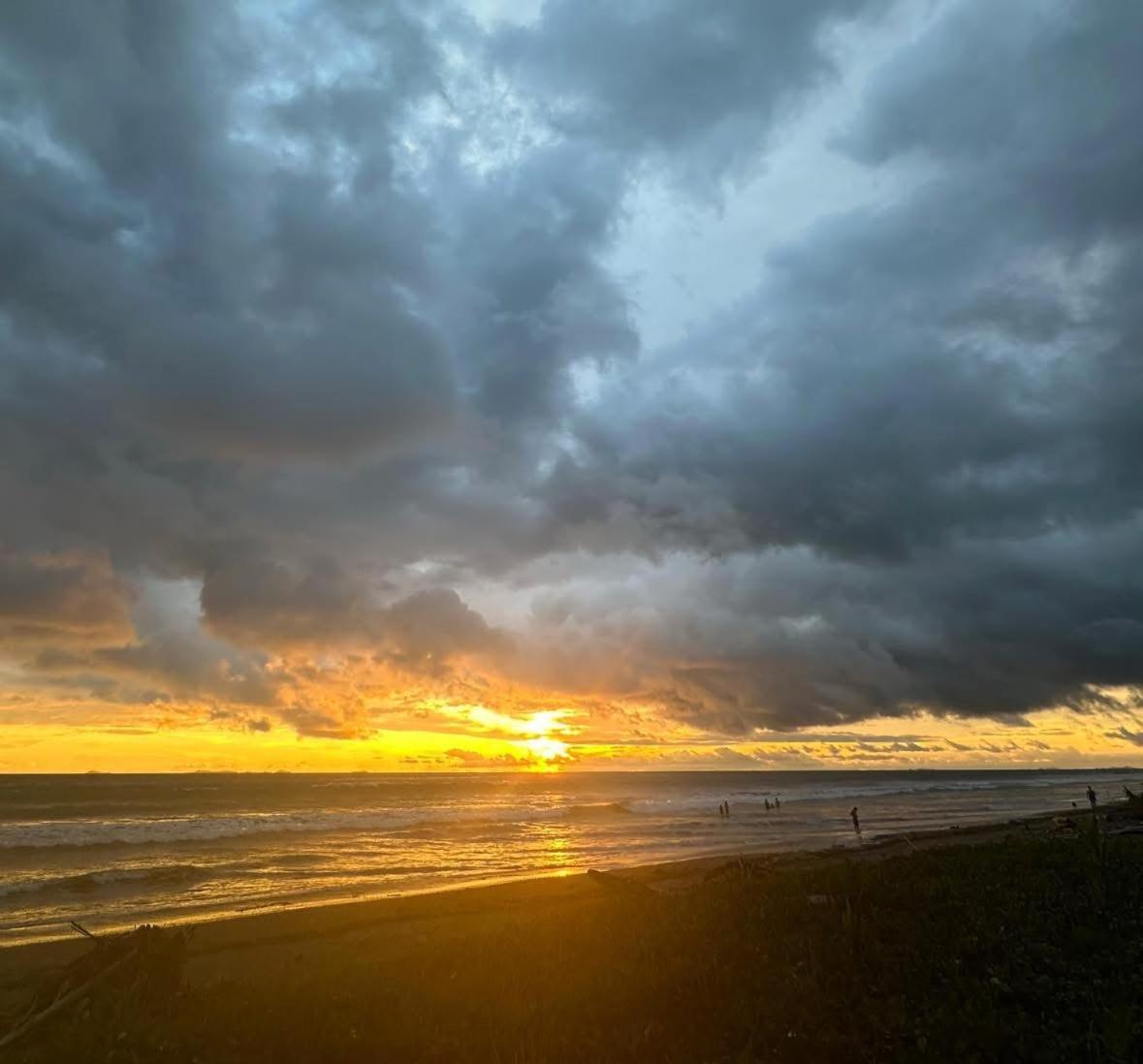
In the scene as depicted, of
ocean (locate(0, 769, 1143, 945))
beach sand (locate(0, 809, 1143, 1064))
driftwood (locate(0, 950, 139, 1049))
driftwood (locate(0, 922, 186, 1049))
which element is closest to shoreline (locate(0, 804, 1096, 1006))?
ocean (locate(0, 769, 1143, 945))

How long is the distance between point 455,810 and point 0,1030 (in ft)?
226

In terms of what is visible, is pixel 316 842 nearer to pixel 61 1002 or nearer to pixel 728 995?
pixel 61 1002

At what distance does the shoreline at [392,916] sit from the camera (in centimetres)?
2022

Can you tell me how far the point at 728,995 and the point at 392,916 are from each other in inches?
721

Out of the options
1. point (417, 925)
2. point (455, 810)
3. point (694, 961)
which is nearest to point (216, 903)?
point (417, 925)

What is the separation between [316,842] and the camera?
50.2 metres

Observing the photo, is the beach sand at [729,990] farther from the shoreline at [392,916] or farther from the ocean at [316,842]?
the ocean at [316,842]

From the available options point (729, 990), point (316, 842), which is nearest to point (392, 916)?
point (729, 990)

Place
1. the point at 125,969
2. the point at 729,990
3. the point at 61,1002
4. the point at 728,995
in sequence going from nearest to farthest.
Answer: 1. the point at 728,995
2. the point at 729,990
3. the point at 61,1002
4. the point at 125,969

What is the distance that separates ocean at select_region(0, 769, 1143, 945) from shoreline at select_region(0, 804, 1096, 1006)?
6.80 ft

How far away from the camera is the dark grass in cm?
868

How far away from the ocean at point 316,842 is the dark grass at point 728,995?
18.2 metres

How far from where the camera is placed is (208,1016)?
10.0 metres

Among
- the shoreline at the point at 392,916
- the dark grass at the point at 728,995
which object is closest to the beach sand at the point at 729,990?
the dark grass at the point at 728,995
